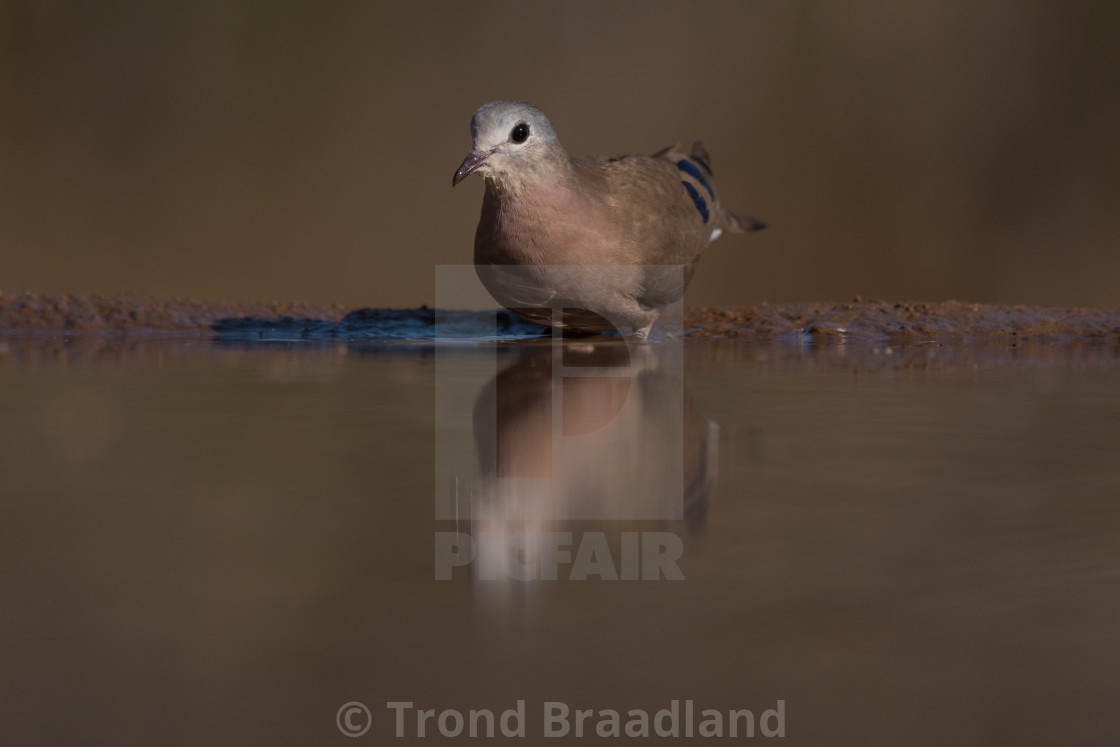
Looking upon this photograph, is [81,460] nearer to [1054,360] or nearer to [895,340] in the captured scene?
[1054,360]

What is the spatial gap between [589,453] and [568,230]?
2108mm

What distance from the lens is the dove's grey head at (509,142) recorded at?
3787mm

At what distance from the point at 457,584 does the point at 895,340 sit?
139 inches

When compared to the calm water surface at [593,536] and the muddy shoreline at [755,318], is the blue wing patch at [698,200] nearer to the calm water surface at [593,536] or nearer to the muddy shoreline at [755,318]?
the muddy shoreline at [755,318]

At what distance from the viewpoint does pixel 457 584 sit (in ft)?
4.09

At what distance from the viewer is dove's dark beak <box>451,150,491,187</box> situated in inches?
145

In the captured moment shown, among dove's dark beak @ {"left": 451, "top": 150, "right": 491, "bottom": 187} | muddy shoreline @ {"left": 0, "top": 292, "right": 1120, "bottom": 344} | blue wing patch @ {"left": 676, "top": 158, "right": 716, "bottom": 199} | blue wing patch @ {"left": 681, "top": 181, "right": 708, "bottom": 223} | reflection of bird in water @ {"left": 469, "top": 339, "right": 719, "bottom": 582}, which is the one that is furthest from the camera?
blue wing patch @ {"left": 676, "top": 158, "right": 716, "bottom": 199}

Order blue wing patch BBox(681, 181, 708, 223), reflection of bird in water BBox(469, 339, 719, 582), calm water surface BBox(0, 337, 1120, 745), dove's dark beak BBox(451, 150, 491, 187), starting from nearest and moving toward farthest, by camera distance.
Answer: calm water surface BBox(0, 337, 1120, 745)
reflection of bird in water BBox(469, 339, 719, 582)
dove's dark beak BBox(451, 150, 491, 187)
blue wing patch BBox(681, 181, 708, 223)

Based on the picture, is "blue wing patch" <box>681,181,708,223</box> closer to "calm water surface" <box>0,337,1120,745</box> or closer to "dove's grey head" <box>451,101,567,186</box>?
"dove's grey head" <box>451,101,567,186</box>

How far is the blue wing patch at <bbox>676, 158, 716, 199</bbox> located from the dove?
539mm

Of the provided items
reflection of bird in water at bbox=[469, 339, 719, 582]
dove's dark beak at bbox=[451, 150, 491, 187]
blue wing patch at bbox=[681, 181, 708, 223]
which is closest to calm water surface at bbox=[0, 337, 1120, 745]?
reflection of bird in water at bbox=[469, 339, 719, 582]

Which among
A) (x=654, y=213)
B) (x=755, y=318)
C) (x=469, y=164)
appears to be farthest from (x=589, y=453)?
(x=755, y=318)

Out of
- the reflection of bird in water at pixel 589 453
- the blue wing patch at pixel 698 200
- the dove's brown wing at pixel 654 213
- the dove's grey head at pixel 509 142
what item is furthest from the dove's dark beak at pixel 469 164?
the blue wing patch at pixel 698 200

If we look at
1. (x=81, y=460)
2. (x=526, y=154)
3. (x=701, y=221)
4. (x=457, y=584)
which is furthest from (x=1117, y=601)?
(x=701, y=221)
